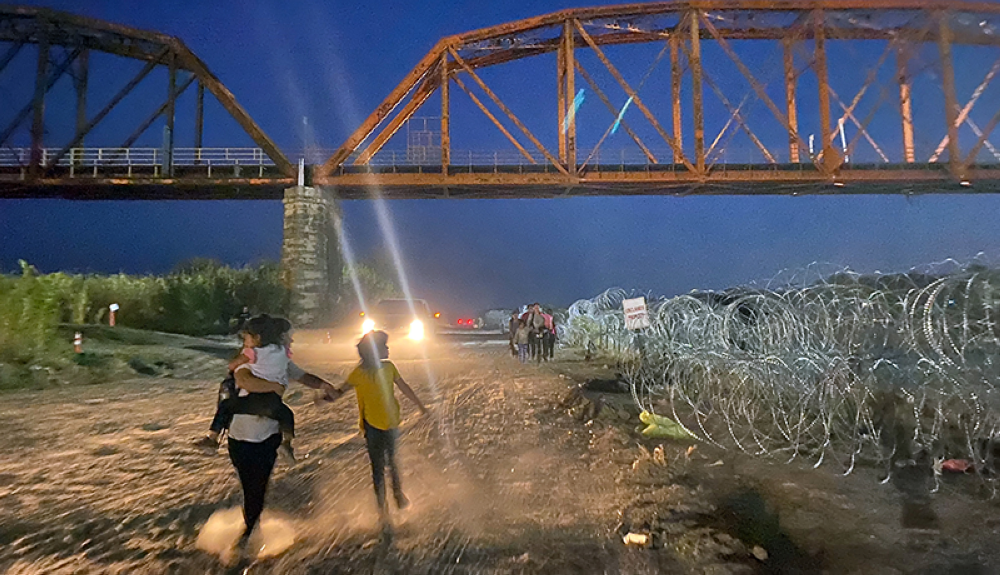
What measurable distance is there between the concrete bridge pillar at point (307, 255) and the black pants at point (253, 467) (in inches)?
1013

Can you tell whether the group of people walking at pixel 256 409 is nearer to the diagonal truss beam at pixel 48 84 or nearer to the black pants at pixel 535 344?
the black pants at pixel 535 344

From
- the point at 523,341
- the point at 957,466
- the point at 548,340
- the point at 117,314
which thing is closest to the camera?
the point at 957,466

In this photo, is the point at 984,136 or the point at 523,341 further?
the point at 984,136

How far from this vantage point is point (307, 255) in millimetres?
29469

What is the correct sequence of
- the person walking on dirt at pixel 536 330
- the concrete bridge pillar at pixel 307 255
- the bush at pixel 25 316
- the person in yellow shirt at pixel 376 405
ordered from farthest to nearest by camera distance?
1. the concrete bridge pillar at pixel 307 255
2. the person walking on dirt at pixel 536 330
3. the bush at pixel 25 316
4. the person in yellow shirt at pixel 376 405

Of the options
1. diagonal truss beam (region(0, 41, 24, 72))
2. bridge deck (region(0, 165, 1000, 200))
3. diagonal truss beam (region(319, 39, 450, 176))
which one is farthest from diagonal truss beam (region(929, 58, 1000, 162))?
diagonal truss beam (region(0, 41, 24, 72))

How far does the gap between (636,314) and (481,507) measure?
700cm

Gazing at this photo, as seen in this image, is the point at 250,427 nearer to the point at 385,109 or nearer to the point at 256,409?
the point at 256,409

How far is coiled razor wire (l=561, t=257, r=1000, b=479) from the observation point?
5.97 metres

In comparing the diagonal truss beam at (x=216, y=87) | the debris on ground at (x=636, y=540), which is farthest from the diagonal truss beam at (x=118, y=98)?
the debris on ground at (x=636, y=540)

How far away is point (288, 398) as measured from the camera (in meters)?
10.9

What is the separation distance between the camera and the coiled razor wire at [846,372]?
19.6 ft

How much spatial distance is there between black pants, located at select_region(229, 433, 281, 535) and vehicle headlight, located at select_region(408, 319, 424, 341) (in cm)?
1647

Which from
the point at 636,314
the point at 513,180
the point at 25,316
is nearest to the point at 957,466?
the point at 636,314
